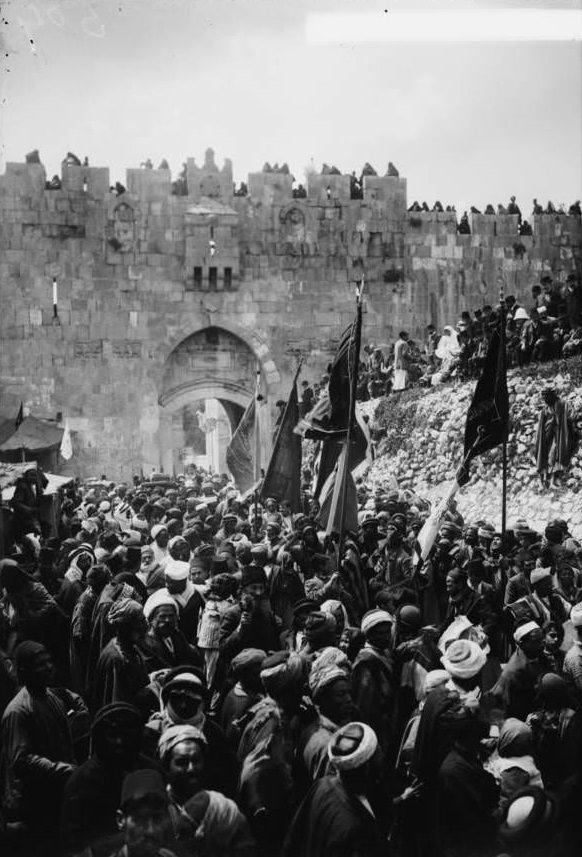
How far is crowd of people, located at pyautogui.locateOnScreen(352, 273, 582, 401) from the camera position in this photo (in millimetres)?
14945

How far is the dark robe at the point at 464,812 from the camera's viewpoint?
3.98m

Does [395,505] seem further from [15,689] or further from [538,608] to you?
[15,689]

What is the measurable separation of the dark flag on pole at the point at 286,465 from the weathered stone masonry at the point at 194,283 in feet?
49.5

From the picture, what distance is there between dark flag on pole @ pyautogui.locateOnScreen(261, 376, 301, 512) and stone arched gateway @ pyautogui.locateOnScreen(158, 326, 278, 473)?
50.7 feet

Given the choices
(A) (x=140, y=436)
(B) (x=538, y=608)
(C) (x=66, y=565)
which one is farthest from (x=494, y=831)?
(A) (x=140, y=436)

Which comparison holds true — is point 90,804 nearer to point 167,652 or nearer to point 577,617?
point 167,652

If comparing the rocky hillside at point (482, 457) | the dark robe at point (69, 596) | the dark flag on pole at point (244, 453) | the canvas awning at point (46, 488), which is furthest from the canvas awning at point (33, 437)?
the dark robe at point (69, 596)

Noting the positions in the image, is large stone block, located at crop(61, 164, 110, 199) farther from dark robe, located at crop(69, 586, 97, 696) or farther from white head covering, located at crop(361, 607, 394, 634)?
white head covering, located at crop(361, 607, 394, 634)

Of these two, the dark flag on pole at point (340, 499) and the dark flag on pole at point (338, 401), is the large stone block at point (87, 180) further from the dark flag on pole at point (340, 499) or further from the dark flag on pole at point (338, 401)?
the dark flag on pole at point (340, 499)

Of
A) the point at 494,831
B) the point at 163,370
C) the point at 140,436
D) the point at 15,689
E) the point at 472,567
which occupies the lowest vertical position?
the point at 494,831

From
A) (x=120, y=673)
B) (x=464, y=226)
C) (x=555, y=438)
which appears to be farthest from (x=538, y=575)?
(x=464, y=226)

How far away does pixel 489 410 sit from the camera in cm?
839

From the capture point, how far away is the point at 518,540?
10094mm

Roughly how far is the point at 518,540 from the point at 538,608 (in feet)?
9.29
